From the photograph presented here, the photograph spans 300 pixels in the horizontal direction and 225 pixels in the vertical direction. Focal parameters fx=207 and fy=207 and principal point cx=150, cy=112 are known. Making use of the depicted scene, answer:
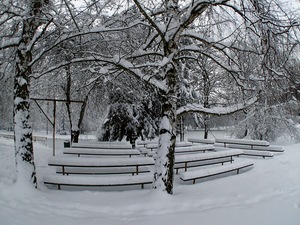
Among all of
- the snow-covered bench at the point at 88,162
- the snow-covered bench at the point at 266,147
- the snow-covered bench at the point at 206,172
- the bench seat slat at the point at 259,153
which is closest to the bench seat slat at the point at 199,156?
the snow-covered bench at the point at 206,172

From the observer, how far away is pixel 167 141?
4.70m

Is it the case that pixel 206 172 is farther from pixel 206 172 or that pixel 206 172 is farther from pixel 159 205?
pixel 159 205

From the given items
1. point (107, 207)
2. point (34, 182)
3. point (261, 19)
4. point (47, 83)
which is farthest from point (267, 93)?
point (47, 83)

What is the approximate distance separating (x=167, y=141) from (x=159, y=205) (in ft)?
4.45

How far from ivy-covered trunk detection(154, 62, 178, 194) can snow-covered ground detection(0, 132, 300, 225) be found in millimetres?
296

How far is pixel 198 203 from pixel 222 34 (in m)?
4.26

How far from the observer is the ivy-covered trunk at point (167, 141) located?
4672 millimetres

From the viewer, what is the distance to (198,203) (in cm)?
455

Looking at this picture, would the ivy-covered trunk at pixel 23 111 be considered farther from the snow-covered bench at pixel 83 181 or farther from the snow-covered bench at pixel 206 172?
the snow-covered bench at pixel 206 172

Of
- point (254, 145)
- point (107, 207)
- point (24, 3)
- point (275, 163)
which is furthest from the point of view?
point (254, 145)

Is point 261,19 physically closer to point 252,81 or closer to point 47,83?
point 252,81

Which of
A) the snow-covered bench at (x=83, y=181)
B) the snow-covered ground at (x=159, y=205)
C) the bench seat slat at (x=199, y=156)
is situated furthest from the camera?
the bench seat slat at (x=199, y=156)

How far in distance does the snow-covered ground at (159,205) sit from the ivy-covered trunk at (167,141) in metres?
0.30

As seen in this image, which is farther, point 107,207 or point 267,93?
point 267,93
